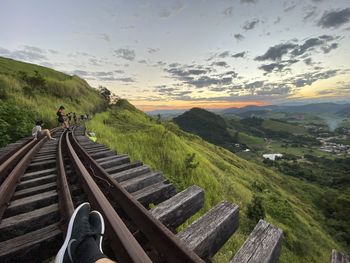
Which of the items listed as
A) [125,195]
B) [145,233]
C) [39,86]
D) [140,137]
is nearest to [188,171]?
[140,137]

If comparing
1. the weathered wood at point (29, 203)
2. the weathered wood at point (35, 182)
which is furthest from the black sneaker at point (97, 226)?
the weathered wood at point (35, 182)

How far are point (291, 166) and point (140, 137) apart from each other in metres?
146

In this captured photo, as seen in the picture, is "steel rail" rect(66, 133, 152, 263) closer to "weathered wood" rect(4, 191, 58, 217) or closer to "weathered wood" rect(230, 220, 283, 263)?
"weathered wood" rect(230, 220, 283, 263)

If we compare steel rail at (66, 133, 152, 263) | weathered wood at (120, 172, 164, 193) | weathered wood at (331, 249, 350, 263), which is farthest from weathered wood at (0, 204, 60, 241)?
weathered wood at (331, 249, 350, 263)

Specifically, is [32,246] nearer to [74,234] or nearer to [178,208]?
[74,234]

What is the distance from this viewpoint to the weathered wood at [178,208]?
8.37 feet

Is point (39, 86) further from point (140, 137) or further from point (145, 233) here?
point (145, 233)

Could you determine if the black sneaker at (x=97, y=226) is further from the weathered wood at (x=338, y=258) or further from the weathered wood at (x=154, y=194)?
the weathered wood at (x=338, y=258)

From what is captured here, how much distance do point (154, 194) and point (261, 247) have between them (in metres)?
1.66

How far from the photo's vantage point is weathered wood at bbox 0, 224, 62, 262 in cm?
220

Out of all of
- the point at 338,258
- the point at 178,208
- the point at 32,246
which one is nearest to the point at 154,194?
the point at 178,208

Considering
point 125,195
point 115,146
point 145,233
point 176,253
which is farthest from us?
point 115,146

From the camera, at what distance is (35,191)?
154 inches

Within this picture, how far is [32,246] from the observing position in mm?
2297
